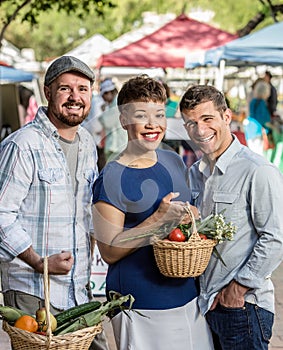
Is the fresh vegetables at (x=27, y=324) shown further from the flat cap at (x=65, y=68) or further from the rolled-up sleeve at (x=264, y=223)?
the flat cap at (x=65, y=68)

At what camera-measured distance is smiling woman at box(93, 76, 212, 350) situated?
372cm

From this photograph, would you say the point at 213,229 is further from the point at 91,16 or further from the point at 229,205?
the point at 91,16

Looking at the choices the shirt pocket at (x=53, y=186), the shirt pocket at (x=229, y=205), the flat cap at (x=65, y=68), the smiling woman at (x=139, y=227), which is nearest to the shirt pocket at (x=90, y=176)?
the shirt pocket at (x=53, y=186)

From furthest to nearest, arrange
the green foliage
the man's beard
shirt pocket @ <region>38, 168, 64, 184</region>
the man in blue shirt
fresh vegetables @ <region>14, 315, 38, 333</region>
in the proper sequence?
1. the green foliage
2. the man's beard
3. shirt pocket @ <region>38, 168, 64, 184</region>
4. the man in blue shirt
5. fresh vegetables @ <region>14, 315, 38, 333</region>

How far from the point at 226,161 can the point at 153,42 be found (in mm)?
16780

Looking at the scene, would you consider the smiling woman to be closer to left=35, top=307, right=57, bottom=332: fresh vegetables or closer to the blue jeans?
the blue jeans

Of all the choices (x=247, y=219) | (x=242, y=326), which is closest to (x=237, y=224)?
(x=247, y=219)

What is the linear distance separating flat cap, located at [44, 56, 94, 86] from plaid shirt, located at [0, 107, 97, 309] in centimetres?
18

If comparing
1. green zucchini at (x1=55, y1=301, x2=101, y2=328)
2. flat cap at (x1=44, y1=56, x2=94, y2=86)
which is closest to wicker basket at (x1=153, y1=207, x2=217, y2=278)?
green zucchini at (x1=55, y1=301, x2=101, y2=328)

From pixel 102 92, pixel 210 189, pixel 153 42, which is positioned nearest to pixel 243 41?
pixel 102 92

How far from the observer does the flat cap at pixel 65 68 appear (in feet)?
13.2

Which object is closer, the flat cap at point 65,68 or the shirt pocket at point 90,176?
the flat cap at point 65,68

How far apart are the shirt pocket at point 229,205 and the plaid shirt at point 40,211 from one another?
741 mm

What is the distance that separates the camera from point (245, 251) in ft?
12.3
